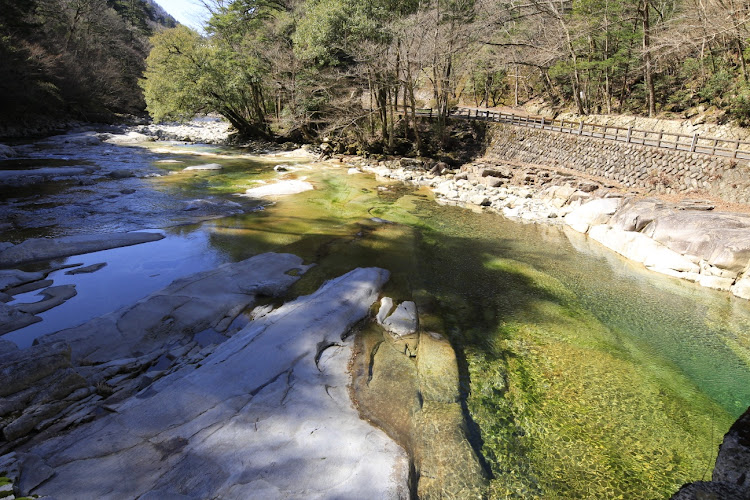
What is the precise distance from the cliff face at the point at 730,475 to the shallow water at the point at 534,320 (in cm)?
174

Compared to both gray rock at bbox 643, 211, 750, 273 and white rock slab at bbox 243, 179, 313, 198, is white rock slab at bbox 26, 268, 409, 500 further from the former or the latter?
white rock slab at bbox 243, 179, 313, 198

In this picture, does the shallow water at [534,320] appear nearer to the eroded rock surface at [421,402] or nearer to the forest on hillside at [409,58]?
the eroded rock surface at [421,402]

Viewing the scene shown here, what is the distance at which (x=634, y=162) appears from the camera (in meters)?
16.6

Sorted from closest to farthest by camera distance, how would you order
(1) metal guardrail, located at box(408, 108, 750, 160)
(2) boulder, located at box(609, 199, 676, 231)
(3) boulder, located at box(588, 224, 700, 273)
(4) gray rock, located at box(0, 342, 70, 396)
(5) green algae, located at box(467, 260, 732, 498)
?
(5) green algae, located at box(467, 260, 732, 498)
(4) gray rock, located at box(0, 342, 70, 396)
(3) boulder, located at box(588, 224, 700, 273)
(2) boulder, located at box(609, 199, 676, 231)
(1) metal guardrail, located at box(408, 108, 750, 160)

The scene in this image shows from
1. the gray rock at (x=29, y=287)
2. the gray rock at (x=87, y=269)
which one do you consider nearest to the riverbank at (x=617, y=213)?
the gray rock at (x=87, y=269)

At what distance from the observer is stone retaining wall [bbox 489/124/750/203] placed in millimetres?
13445

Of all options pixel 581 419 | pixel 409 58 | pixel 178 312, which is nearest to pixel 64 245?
pixel 178 312

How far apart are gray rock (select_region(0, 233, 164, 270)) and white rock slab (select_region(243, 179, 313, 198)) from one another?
596 cm

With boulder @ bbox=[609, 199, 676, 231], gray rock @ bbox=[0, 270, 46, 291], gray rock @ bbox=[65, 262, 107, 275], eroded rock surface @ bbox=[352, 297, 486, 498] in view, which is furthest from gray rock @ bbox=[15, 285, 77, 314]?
boulder @ bbox=[609, 199, 676, 231]

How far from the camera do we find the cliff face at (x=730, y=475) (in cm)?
277

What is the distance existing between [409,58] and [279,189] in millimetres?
10036

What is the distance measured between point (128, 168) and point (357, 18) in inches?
584

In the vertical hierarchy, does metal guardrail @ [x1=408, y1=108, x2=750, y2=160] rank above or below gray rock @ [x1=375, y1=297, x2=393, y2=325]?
above

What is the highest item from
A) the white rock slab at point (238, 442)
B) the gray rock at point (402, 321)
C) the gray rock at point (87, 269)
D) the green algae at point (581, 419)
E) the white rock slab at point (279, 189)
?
the white rock slab at point (279, 189)
